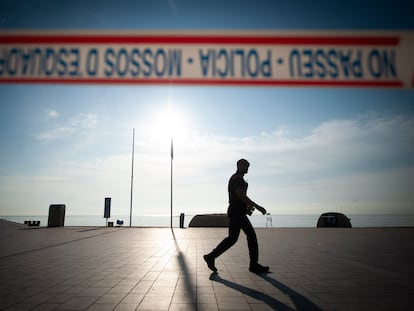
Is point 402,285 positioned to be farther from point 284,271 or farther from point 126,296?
point 126,296

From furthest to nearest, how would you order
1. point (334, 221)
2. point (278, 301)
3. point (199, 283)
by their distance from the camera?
point (334, 221)
point (199, 283)
point (278, 301)

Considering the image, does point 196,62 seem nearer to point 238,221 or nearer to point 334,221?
point 238,221

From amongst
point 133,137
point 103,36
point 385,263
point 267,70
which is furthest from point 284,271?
point 133,137

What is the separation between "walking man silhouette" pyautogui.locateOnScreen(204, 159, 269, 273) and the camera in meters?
5.21

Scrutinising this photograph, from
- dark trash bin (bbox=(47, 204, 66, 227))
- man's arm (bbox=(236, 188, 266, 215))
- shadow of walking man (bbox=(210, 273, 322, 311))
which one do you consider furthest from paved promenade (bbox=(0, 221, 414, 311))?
dark trash bin (bbox=(47, 204, 66, 227))

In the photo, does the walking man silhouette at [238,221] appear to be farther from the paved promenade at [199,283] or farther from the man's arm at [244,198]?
the paved promenade at [199,283]

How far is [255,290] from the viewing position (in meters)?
4.13

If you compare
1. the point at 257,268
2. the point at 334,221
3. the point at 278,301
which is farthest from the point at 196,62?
the point at 334,221

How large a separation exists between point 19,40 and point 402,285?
6.18 m

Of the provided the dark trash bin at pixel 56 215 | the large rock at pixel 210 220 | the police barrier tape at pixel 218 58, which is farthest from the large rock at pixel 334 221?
the police barrier tape at pixel 218 58

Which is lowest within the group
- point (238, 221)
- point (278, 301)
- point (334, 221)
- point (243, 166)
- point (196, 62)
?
point (278, 301)

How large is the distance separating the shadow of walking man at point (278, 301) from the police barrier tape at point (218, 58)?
2590 millimetres

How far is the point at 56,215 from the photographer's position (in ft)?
60.5

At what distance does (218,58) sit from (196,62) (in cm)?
24
